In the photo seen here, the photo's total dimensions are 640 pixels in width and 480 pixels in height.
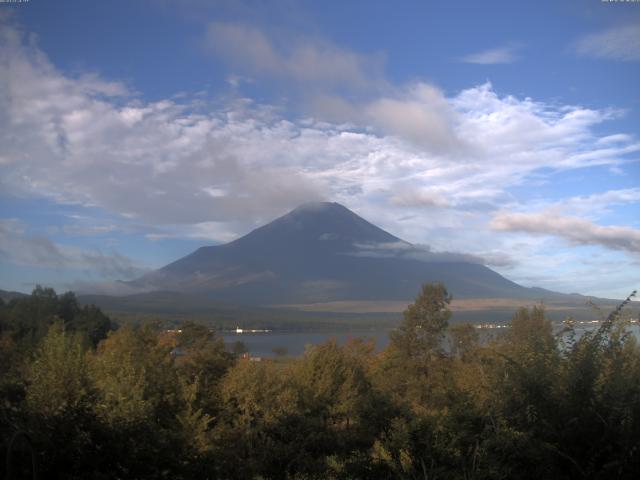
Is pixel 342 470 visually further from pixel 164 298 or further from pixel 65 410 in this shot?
pixel 164 298

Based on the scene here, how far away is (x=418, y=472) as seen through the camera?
21.4 ft

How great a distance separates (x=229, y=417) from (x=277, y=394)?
1.70m

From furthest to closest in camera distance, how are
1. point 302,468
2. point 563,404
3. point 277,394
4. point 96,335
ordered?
1. point 96,335
2. point 277,394
3. point 302,468
4. point 563,404

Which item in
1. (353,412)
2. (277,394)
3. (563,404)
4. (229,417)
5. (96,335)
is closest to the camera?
(563,404)

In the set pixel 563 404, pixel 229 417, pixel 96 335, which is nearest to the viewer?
pixel 563 404

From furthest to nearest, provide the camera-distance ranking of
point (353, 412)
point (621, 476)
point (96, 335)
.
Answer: point (96, 335) → point (353, 412) → point (621, 476)

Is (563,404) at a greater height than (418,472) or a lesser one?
greater

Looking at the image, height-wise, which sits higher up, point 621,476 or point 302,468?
point 621,476

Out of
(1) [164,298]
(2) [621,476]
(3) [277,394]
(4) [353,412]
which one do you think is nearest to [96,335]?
(3) [277,394]

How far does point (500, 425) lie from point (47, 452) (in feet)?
17.2

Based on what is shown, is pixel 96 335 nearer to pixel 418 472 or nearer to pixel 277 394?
pixel 277 394

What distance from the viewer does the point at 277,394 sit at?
15188 millimetres

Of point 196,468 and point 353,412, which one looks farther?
point 353,412

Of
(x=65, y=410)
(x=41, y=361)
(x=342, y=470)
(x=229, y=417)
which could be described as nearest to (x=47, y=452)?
(x=65, y=410)
